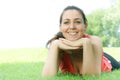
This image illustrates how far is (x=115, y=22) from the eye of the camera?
35.8 metres

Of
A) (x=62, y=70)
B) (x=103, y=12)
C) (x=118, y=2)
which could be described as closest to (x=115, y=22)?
(x=118, y=2)

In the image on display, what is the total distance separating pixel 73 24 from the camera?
3.84 m

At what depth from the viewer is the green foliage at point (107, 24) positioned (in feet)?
115

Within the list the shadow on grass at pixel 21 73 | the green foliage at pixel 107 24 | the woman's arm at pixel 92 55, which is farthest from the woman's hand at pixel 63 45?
the green foliage at pixel 107 24

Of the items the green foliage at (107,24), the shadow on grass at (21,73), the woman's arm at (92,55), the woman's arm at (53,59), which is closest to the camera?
the woman's arm at (92,55)

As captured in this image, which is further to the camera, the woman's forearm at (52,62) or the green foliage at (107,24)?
the green foliage at (107,24)

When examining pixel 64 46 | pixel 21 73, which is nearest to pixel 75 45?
pixel 64 46

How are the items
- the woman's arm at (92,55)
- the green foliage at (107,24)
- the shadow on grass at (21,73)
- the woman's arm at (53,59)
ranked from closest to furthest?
the woman's arm at (92,55) < the woman's arm at (53,59) < the shadow on grass at (21,73) < the green foliage at (107,24)

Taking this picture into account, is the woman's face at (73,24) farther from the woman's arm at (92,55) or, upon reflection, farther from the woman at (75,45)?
the woman's arm at (92,55)

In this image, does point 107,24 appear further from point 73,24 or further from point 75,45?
point 75,45

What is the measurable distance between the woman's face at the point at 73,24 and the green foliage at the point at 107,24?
3016 cm

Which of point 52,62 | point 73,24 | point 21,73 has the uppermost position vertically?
point 73,24

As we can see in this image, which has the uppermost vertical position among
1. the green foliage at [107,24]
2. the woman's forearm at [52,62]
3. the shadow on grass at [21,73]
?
the woman's forearm at [52,62]

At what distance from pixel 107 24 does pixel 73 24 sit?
3487 cm
